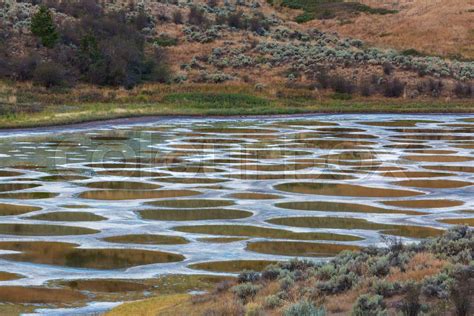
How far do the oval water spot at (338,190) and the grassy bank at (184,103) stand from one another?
1923 centimetres

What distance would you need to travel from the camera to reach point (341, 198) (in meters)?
21.5

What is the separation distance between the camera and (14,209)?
762 inches

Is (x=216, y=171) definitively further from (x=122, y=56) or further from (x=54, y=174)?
(x=122, y=56)

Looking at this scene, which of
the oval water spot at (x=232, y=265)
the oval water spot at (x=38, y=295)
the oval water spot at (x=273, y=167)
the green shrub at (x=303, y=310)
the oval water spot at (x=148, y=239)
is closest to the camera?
the green shrub at (x=303, y=310)

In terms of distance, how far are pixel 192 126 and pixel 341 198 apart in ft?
70.7

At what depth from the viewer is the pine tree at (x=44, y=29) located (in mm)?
60875

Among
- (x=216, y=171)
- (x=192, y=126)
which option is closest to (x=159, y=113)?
(x=192, y=126)

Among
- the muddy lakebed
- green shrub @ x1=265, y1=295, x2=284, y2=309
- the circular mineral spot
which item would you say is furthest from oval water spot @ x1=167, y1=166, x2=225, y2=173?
green shrub @ x1=265, y1=295, x2=284, y2=309

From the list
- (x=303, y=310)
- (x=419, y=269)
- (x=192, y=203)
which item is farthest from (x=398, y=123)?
(x=303, y=310)

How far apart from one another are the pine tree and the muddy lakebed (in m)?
23.7

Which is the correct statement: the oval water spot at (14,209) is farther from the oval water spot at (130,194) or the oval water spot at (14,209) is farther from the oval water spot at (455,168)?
the oval water spot at (455,168)

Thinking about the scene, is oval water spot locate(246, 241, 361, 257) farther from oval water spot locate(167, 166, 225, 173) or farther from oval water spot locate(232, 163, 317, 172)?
oval water spot locate(232, 163, 317, 172)

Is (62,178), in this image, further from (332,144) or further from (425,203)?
(332,144)

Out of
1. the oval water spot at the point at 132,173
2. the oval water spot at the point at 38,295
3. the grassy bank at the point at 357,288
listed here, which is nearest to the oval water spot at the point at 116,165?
the oval water spot at the point at 132,173
